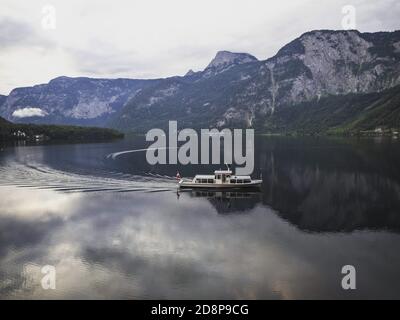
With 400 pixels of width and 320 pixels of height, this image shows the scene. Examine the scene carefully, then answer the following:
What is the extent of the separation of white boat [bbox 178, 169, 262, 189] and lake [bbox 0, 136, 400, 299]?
8.48ft

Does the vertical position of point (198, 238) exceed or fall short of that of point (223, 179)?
it falls short

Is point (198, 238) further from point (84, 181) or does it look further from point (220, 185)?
point (84, 181)

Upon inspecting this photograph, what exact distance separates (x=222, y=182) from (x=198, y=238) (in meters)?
37.9

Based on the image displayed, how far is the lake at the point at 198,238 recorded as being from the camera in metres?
41.8

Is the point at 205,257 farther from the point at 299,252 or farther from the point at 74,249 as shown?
the point at 74,249

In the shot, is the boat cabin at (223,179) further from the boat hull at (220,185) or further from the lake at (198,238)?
the lake at (198,238)

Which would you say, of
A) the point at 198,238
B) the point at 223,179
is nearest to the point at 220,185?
the point at 223,179

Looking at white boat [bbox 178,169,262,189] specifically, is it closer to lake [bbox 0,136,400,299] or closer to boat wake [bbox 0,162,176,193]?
lake [bbox 0,136,400,299]

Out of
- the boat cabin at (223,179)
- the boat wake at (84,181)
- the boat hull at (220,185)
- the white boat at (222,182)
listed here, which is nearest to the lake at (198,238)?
the boat wake at (84,181)

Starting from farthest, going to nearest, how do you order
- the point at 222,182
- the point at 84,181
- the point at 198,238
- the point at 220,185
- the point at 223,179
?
the point at 84,181 → the point at 223,179 → the point at 222,182 → the point at 220,185 → the point at 198,238

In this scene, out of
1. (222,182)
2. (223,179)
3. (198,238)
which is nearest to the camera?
(198,238)

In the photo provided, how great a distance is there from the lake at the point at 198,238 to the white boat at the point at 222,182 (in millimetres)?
2585

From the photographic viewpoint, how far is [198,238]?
58156 millimetres

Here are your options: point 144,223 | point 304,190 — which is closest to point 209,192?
point 304,190
